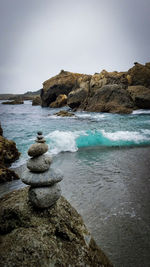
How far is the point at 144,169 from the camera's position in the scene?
771cm

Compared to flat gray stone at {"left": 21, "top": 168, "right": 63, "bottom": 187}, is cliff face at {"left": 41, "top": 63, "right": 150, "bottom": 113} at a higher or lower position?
higher

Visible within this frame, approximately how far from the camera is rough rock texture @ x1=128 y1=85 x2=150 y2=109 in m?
31.8

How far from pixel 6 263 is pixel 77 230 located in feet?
3.64

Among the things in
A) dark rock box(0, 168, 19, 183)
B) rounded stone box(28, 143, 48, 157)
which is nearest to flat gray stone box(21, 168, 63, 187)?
rounded stone box(28, 143, 48, 157)

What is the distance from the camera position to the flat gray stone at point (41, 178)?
2.98m

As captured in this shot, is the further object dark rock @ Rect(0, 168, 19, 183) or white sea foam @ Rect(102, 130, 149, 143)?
white sea foam @ Rect(102, 130, 149, 143)

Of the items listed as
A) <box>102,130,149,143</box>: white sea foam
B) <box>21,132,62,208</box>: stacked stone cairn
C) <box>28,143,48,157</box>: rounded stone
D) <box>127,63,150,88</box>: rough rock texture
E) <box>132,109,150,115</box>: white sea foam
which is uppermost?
<box>127,63,150,88</box>: rough rock texture

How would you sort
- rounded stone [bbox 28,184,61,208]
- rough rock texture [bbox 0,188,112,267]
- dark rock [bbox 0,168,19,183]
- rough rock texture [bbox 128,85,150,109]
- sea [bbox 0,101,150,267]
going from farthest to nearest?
rough rock texture [bbox 128,85,150,109] < dark rock [bbox 0,168,19,183] < sea [bbox 0,101,150,267] < rounded stone [bbox 28,184,61,208] < rough rock texture [bbox 0,188,112,267]

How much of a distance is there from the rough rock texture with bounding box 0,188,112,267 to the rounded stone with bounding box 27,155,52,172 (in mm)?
609

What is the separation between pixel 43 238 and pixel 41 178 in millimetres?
877

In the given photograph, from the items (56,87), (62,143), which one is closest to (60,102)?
(56,87)

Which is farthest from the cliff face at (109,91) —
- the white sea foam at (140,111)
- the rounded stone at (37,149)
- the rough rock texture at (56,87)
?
the rounded stone at (37,149)

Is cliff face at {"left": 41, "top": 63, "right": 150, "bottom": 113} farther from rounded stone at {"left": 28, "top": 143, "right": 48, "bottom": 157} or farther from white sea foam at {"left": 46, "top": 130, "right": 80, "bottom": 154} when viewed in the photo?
rounded stone at {"left": 28, "top": 143, "right": 48, "bottom": 157}

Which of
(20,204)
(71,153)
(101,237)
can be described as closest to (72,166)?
(71,153)
